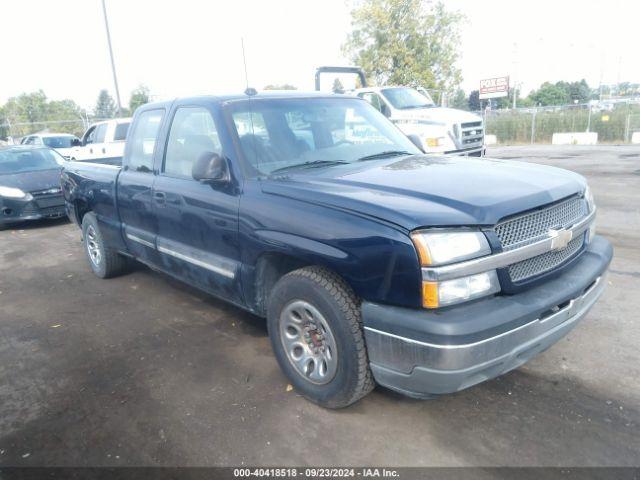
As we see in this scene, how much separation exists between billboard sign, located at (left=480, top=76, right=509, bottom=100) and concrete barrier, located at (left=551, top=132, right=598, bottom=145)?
725 cm

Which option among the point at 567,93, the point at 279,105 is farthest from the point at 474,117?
the point at 567,93

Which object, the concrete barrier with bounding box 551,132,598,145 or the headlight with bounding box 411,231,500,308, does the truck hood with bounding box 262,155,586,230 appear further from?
the concrete barrier with bounding box 551,132,598,145

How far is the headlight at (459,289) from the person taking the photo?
2.35 m

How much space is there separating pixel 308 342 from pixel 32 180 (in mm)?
8427

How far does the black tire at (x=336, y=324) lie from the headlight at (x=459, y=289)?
1.53 ft

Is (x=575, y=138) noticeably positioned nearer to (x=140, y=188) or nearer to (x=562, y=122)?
(x=562, y=122)

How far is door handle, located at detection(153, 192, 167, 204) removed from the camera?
407cm

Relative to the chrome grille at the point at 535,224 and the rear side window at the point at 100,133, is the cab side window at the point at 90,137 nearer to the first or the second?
the rear side window at the point at 100,133

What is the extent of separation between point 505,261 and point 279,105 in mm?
2129

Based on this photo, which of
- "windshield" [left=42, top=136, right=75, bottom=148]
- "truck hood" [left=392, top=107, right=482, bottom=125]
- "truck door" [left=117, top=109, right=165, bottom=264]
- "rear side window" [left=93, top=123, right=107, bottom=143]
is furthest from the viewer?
"windshield" [left=42, top=136, right=75, bottom=148]

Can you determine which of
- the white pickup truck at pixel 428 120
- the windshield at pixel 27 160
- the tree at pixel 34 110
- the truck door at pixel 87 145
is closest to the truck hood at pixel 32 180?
the windshield at pixel 27 160

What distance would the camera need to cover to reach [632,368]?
3.26m

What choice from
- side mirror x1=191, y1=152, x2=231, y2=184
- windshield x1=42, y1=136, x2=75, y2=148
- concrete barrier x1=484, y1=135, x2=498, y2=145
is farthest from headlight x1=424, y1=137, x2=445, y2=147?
concrete barrier x1=484, y1=135, x2=498, y2=145

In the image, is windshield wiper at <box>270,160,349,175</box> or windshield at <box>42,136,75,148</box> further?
windshield at <box>42,136,75,148</box>
